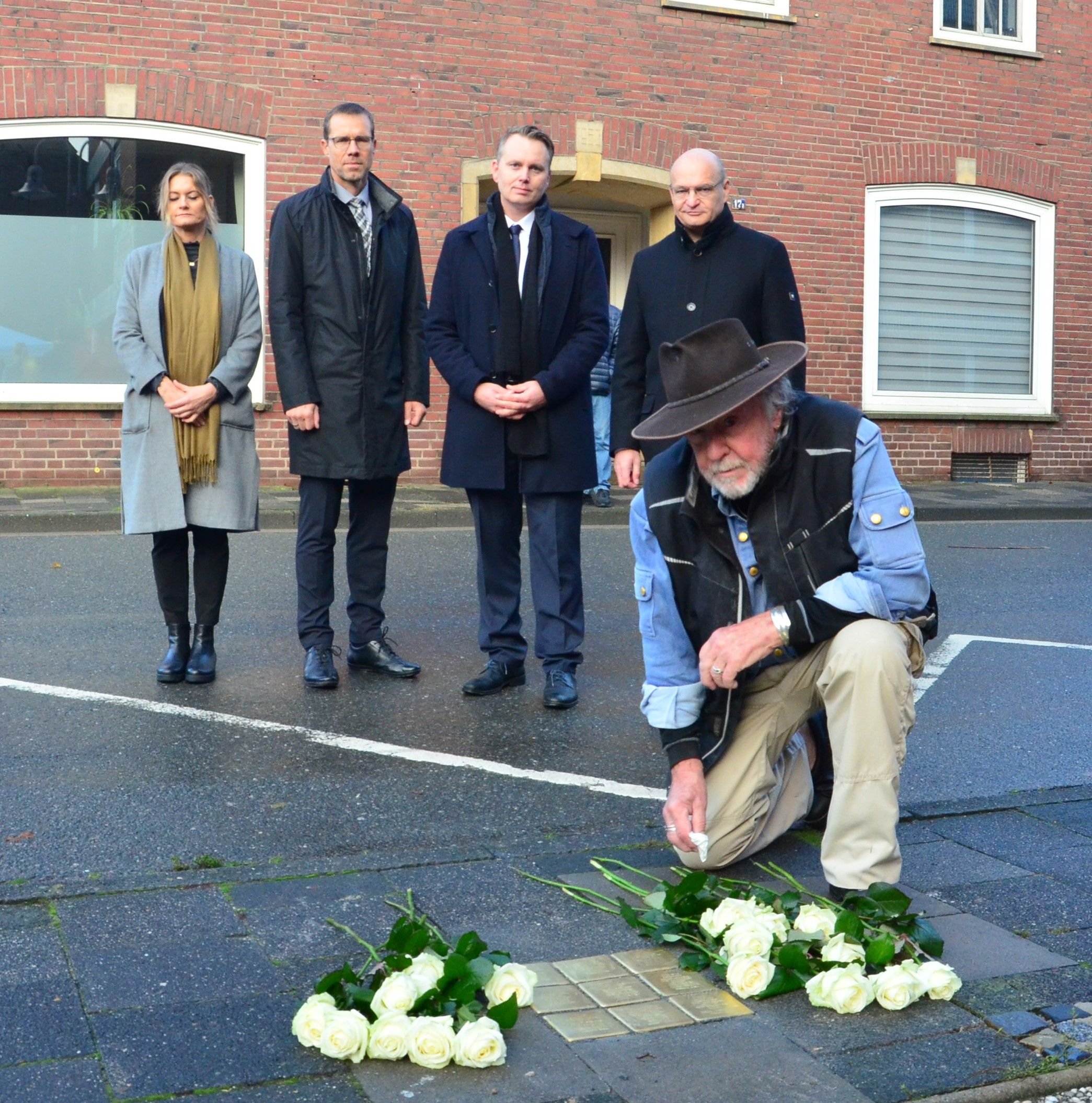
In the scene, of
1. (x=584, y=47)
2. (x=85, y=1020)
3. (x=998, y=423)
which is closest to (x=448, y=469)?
(x=85, y=1020)

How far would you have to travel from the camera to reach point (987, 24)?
1722 centimetres

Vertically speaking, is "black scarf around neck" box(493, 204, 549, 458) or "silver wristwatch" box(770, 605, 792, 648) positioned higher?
"black scarf around neck" box(493, 204, 549, 458)

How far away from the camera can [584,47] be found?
15.2m

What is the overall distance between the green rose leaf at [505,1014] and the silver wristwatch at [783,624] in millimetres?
1170

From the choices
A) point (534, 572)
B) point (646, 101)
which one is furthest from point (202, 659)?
point (646, 101)

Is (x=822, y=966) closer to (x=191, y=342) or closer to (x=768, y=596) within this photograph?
(x=768, y=596)

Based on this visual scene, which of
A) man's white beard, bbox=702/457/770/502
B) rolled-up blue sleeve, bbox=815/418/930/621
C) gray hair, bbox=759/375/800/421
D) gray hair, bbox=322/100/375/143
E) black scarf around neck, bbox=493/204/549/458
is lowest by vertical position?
rolled-up blue sleeve, bbox=815/418/930/621

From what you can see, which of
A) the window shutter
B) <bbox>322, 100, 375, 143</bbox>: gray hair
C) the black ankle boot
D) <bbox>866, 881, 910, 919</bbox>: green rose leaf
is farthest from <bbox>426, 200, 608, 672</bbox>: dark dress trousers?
the window shutter

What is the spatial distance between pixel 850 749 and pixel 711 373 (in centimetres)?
93

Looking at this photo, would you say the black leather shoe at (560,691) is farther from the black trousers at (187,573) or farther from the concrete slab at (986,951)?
the concrete slab at (986,951)

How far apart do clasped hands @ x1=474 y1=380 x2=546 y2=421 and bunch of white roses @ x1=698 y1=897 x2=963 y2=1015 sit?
3.02m

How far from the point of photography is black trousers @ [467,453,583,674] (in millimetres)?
6090

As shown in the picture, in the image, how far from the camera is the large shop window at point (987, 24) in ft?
55.4

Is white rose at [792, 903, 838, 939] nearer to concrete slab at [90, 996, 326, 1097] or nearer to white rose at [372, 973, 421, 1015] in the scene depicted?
white rose at [372, 973, 421, 1015]
